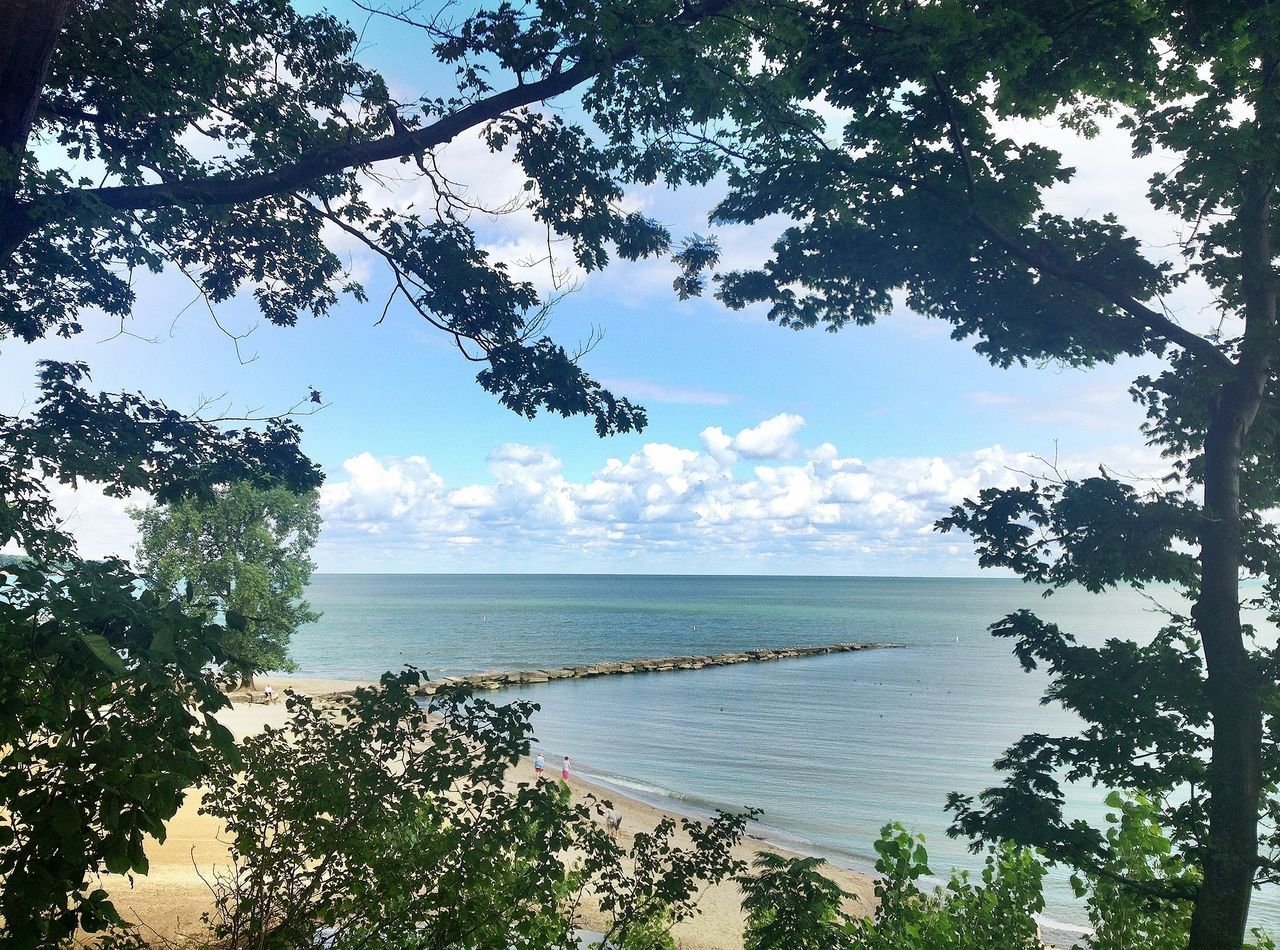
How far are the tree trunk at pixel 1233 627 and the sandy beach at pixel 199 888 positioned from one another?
298 inches

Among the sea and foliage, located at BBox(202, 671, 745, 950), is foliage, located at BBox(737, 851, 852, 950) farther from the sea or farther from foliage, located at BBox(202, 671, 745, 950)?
the sea

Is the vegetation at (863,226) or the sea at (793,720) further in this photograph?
the sea at (793,720)

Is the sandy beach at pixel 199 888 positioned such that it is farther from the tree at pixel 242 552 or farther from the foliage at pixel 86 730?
the tree at pixel 242 552

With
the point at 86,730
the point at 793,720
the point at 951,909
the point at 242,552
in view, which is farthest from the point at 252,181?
the point at 793,720

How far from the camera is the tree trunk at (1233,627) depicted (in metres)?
7.11

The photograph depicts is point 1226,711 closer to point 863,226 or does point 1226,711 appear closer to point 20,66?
point 863,226

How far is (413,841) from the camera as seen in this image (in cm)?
545

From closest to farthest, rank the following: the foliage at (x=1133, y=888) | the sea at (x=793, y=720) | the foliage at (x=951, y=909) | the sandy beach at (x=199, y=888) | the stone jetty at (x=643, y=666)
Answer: the foliage at (x=951, y=909)
the foliage at (x=1133, y=888)
the sandy beach at (x=199, y=888)
the sea at (x=793, y=720)
the stone jetty at (x=643, y=666)

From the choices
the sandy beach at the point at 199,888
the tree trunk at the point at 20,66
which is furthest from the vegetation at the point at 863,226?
the sandy beach at the point at 199,888

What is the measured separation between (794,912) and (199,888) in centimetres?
1023

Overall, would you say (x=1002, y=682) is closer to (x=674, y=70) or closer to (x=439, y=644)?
(x=439, y=644)

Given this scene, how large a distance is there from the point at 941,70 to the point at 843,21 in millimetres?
1098

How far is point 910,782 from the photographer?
94.2 feet

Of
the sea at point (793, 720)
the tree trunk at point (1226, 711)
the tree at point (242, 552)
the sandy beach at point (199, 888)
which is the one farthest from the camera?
the tree at point (242, 552)
